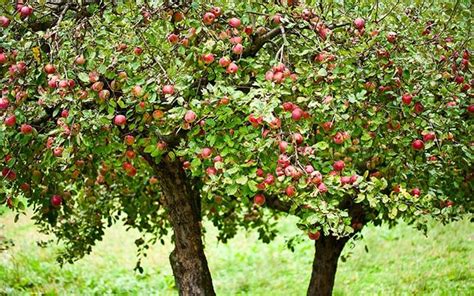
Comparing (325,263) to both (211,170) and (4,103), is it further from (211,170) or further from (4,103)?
(4,103)

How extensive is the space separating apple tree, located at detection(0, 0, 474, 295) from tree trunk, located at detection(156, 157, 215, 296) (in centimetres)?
82

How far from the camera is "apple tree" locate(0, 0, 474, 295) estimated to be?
3.66 m

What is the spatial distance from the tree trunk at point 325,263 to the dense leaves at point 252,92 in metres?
2.26

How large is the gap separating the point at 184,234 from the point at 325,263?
191 centimetres

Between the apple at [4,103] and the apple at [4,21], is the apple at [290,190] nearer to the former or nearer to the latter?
the apple at [4,103]

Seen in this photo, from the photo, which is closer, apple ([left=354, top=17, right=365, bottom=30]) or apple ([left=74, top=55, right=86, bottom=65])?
apple ([left=74, top=55, right=86, bottom=65])

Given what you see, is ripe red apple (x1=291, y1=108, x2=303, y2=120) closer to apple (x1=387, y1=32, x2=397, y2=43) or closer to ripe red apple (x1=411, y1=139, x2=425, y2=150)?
apple (x1=387, y1=32, x2=397, y2=43)

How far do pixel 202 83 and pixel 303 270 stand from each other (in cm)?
863

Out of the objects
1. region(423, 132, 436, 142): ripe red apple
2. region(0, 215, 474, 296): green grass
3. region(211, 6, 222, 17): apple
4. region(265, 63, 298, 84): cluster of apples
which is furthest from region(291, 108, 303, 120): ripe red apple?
region(0, 215, 474, 296): green grass

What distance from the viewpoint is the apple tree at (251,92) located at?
366cm

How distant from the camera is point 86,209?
7.95 m

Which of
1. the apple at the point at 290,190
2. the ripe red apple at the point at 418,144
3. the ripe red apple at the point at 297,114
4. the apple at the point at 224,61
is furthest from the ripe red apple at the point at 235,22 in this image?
the ripe red apple at the point at 418,144

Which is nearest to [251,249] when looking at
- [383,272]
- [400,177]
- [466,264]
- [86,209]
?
[383,272]

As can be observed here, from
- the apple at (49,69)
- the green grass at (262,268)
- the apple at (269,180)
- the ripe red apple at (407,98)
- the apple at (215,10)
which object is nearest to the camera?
the apple at (269,180)
